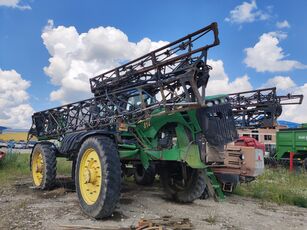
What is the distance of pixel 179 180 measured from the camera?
8.77 metres

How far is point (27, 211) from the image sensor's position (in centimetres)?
675

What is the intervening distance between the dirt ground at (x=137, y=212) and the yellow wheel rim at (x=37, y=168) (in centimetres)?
64

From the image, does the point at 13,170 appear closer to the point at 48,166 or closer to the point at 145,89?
the point at 48,166

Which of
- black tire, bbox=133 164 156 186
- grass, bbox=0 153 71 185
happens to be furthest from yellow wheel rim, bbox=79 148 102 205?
grass, bbox=0 153 71 185

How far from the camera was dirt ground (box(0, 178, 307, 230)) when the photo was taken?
6074mm

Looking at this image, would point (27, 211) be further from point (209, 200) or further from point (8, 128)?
point (8, 128)

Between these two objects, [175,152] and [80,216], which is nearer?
[80,216]

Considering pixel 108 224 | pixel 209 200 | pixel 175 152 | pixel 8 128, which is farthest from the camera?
pixel 8 128

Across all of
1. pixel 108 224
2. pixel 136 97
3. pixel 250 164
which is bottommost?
pixel 108 224

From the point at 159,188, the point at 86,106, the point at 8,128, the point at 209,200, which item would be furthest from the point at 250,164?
the point at 8,128

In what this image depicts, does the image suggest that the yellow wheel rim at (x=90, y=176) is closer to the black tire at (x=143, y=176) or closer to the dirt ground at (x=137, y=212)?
the dirt ground at (x=137, y=212)

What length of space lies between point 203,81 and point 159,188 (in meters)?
4.66

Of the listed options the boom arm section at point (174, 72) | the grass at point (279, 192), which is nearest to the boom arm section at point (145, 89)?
the boom arm section at point (174, 72)

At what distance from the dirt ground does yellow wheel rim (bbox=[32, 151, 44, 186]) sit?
64 cm
